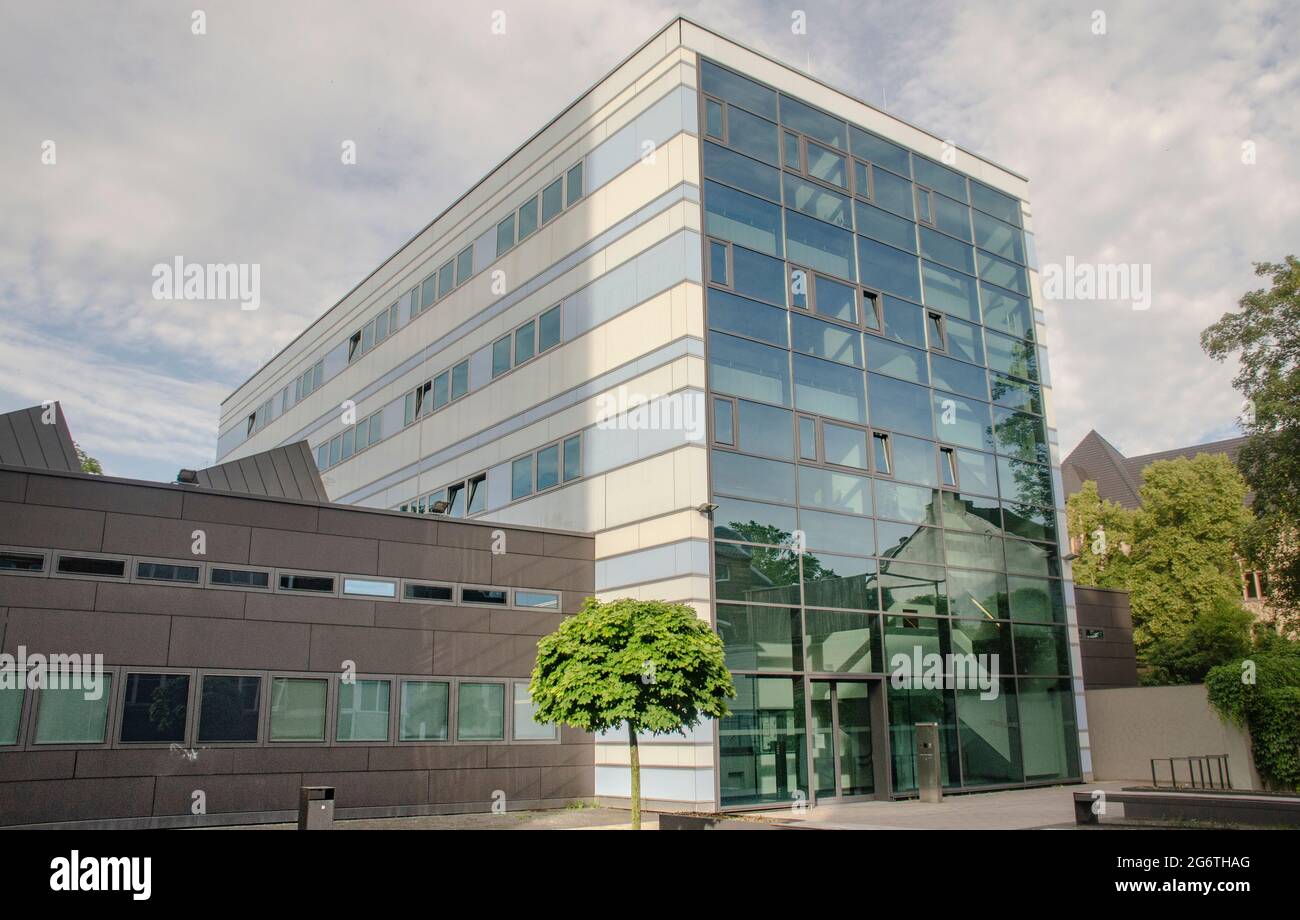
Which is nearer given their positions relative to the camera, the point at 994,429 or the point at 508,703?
the point at 508,703

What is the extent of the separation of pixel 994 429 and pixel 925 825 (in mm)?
13250

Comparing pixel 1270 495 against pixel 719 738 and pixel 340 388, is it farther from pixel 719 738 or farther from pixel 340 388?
pixel 340 388

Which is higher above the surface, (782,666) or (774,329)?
(774,329)

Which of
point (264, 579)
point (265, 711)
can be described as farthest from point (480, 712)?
point (264, 579)

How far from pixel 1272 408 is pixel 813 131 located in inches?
575

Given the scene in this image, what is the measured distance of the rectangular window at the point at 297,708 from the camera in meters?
17.8

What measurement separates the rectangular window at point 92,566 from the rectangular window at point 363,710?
172 inches

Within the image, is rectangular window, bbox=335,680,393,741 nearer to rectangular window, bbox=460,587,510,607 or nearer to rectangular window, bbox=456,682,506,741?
rectangular window, bbox=456,682,506,741

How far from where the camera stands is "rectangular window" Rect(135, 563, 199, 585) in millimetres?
16859

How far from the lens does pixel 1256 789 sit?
78.7 ft

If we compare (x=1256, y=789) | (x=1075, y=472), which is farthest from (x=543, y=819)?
(x=1075, y=472)

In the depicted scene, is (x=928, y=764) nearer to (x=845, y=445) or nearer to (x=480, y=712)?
(x=845, y=445)

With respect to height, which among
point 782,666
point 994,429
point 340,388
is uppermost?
point 340,388
